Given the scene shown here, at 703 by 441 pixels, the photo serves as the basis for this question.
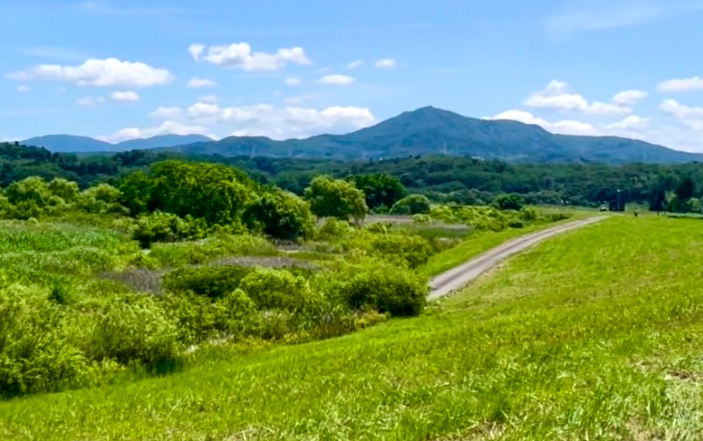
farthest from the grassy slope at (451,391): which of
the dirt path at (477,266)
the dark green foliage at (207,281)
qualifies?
the dirt path at (477,266)

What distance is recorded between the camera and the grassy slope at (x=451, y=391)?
8.26 metres

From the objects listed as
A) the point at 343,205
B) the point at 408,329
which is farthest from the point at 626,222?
the point at 408,329

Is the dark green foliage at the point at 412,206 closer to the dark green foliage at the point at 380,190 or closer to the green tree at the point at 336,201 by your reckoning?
the dark green foliage at the point at 380,190

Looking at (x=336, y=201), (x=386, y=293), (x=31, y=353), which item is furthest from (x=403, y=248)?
(x=31, y=353)

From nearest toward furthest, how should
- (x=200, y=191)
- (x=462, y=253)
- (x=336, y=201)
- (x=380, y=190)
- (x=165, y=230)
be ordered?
1. (x=462, y=253)
2. (x=165, y=230)
3. (x=200, y=191)
4. (x=336, y=201)
5. (x=380, y=190)

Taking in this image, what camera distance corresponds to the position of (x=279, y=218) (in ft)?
211

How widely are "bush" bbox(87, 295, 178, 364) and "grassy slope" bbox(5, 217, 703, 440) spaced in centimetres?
132

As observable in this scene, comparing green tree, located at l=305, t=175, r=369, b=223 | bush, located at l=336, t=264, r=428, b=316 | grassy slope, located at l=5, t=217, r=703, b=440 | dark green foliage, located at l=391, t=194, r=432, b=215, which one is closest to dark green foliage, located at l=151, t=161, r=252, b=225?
green tree, located at l=305, t=175, r=369, b=223

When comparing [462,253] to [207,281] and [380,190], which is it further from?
[380,190]

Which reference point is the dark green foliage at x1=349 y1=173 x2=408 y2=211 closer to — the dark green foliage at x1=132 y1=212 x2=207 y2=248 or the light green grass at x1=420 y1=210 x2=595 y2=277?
the light green grass at x1=420 y1=210 x2=595 y2=277

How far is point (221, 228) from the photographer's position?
6219cm

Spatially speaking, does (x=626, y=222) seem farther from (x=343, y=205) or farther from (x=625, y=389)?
(x=625, y=389)

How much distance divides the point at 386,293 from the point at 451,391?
21.3m

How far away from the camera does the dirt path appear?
39194 mm
